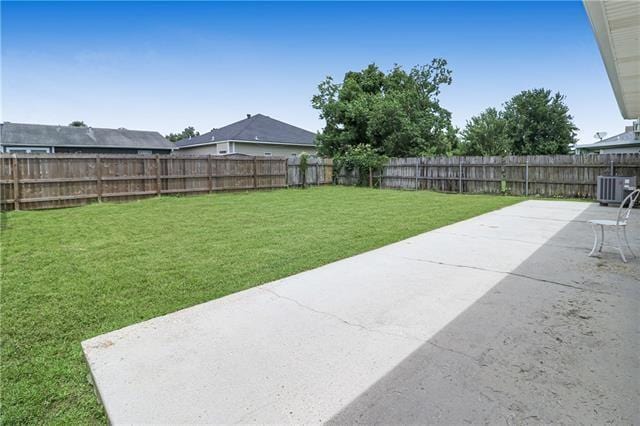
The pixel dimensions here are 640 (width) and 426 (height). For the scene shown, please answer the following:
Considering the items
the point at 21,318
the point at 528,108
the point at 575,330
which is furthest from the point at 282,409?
the point at 528,108

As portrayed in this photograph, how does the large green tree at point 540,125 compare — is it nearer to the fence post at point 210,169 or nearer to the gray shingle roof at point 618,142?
the gray shingle roof at point 618,142

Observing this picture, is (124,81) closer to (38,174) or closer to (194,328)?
(38,174)

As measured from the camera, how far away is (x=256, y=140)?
24344mm

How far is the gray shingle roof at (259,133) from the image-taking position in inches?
966

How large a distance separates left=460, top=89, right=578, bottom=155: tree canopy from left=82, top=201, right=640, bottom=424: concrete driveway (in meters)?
34.1

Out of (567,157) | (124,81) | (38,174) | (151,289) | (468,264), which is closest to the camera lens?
(151,289)

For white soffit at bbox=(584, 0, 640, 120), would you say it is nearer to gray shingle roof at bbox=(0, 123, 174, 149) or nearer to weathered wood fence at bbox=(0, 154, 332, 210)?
weathered wood fence at bbox=(0, 154, 332, 210)

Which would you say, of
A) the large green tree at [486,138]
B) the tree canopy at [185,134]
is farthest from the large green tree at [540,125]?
the tree canopy at [185,134]

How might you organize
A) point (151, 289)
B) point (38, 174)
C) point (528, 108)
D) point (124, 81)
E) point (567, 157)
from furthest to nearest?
point (528, 108) → point (124, 81) → point (567, 157) → point (38, 174) → point (151, 289)

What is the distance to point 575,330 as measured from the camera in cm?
274

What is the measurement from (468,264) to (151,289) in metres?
3.65

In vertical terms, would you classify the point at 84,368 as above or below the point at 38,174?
below

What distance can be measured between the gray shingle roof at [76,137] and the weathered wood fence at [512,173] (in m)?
18.5

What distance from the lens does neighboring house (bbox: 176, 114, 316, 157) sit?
952 inches
